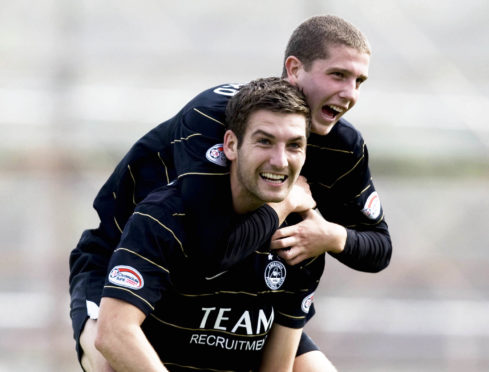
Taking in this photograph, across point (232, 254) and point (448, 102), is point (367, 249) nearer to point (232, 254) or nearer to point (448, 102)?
point (232, 254)

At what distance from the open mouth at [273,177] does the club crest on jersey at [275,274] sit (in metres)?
0.39

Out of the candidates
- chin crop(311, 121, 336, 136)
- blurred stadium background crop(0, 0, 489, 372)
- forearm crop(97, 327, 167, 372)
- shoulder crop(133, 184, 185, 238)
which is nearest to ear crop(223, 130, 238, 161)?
shoulder crop(133, 184, 185, 238)

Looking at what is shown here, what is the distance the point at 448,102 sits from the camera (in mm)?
10727

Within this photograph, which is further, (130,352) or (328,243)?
(328,243)

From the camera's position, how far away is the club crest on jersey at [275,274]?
3811 millimetres

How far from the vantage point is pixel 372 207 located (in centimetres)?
410

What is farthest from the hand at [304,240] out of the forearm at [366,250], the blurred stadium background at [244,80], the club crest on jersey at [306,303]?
the blurred stadium background at [244,80]

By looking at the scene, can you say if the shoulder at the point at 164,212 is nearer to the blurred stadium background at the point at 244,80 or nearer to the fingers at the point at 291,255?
the fingers at the point at 291,255

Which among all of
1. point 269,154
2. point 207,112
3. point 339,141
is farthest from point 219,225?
point 339,141

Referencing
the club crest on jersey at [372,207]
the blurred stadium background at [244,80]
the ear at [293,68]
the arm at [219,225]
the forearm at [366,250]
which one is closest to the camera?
the arm at [219,225]

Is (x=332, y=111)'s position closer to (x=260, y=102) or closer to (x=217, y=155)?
(x=260, y=102)

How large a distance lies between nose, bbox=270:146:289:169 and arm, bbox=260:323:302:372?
760mm

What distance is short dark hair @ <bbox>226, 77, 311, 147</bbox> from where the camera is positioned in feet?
11.7

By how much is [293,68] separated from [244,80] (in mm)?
6520
